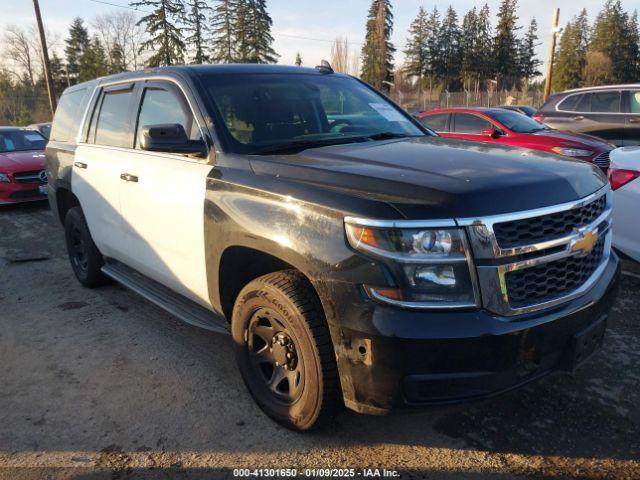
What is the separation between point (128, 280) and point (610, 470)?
3.42 metres

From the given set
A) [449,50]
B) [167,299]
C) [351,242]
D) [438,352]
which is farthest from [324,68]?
[449,50]

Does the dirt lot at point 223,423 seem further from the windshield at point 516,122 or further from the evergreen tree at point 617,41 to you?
the evergreen tree at point 617,41

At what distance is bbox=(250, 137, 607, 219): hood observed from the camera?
214cm

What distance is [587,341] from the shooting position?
245cm

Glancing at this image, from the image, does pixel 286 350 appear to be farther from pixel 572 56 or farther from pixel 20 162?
pixel 572 56

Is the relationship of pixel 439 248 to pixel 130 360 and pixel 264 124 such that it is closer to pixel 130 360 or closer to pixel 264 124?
pixel 264 124

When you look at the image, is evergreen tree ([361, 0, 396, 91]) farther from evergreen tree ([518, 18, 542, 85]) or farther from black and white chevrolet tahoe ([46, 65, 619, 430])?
black and white chevrolet tahoe ([46, 65, 619, 430])

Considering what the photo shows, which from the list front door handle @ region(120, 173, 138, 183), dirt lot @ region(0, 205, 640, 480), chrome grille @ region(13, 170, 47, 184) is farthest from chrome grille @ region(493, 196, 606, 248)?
chrome grille @ region(13, 170, 47, 184)

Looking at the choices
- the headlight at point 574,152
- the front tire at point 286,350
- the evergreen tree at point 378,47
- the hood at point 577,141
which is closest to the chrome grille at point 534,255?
the front tire at point 286,350

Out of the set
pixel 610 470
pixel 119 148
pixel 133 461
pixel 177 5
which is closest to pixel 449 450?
pixel 610 470

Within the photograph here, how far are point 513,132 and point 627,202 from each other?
539cm

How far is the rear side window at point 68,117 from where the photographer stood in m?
4.88

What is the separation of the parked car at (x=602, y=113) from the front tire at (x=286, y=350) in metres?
9.52

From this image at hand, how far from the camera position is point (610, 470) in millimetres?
2428
